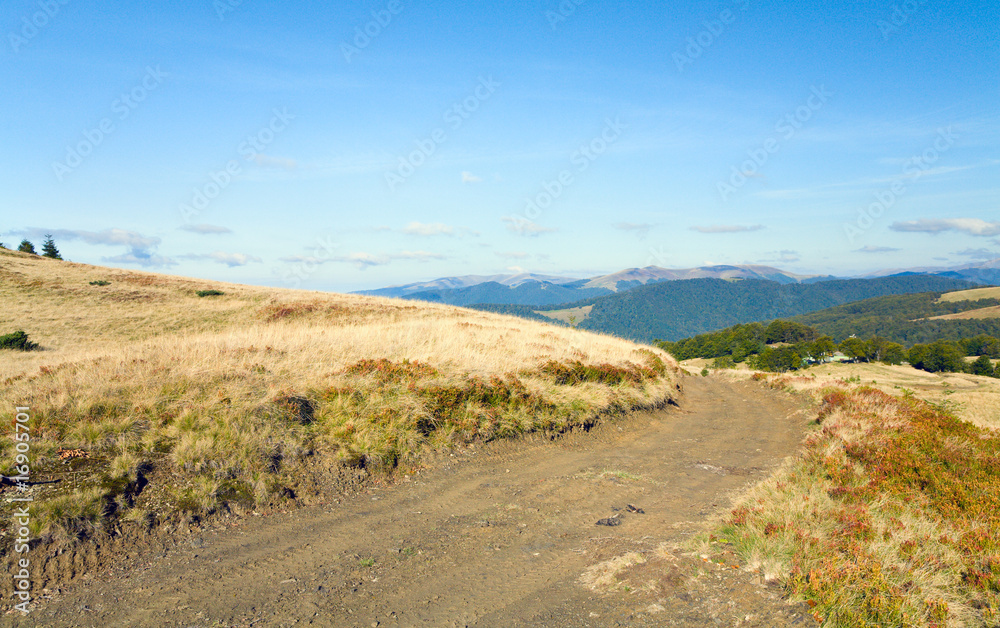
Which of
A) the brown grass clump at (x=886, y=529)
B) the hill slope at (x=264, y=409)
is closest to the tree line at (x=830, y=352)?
the hill slope at (x=264, y=409)

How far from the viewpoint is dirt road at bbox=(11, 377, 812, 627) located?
15.4ft

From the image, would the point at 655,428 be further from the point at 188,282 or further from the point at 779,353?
the point at 779,353

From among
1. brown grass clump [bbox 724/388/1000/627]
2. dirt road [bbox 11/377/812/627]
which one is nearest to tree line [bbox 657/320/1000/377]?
brown grass clump [bbox 724/388/1000/627]

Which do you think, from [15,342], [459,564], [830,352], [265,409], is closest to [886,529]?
[459,564]

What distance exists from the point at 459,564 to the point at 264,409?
15.7 feet

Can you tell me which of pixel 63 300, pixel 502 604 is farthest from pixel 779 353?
pixel 63 300

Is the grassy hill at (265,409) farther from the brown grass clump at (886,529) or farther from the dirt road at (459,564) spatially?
the brown grass clump at (886,529)

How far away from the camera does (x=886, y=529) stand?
5.75 metres

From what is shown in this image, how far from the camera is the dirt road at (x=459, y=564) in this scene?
4699mm

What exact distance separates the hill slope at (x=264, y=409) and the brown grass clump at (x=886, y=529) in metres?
5.53

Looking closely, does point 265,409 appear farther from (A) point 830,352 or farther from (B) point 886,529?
(A) point 830,352

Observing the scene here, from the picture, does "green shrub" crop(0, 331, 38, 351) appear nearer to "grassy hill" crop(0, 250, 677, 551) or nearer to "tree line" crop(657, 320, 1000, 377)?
"grassy hill" crop(0, 250, 677, 551)

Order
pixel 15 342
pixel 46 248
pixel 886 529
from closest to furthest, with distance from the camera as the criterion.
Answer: pixel 886 529 → pixel 15 342 → pixel 46 248

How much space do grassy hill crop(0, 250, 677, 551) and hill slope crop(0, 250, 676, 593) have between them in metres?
0.03
